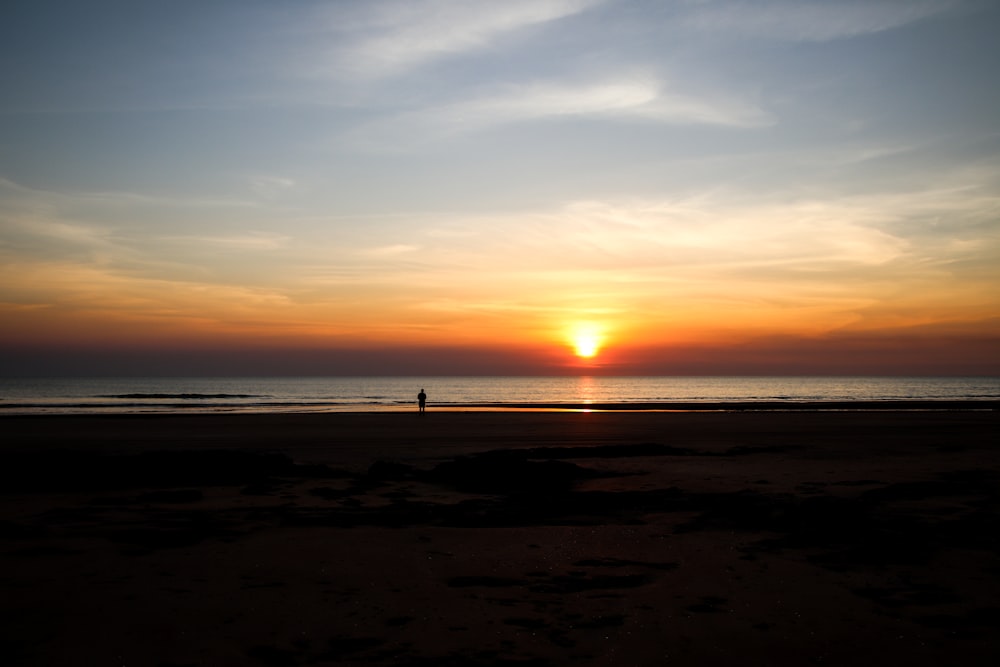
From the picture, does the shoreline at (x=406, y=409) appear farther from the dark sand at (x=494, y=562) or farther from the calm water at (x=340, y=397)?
the dark sand at (x=494, y=562)

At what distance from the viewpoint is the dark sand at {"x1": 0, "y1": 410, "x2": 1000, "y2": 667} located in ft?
19.5

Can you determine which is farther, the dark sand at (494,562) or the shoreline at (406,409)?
the shoreline at (406,409)

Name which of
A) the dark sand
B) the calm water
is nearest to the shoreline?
the calm water

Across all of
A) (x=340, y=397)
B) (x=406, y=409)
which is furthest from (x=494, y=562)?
(x=340, y=397)

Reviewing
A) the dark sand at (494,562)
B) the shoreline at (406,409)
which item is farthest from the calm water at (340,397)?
the dark sand at (494,562)

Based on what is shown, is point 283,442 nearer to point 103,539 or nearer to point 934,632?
point 103,539

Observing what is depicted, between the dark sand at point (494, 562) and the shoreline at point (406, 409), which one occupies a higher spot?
the dark sand at point (494, 562)

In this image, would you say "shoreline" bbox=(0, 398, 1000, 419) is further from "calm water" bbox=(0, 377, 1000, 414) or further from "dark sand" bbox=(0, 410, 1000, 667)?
"dark sand" bbox=(0, 410, 1000, 667)

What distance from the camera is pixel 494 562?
8625 mm

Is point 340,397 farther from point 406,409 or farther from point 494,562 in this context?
point 494,562

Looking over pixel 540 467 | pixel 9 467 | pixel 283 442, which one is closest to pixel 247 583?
pixel 540 467

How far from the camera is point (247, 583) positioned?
7.70 metres

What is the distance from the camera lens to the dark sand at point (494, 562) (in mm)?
5949

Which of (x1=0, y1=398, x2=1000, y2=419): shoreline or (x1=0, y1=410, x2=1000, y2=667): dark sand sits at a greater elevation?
(x1=0, y1=410, x2=1000, y2=667): dark sand
